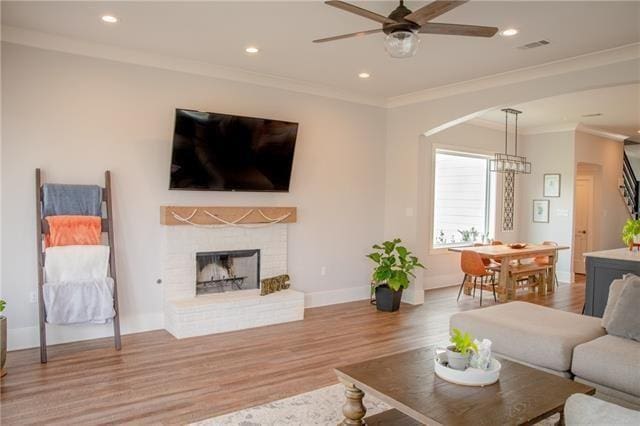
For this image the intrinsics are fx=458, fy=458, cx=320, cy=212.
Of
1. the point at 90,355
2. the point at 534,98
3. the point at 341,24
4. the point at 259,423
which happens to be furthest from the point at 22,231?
the point at 534,98

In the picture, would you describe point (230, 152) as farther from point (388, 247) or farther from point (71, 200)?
point (388, 247)

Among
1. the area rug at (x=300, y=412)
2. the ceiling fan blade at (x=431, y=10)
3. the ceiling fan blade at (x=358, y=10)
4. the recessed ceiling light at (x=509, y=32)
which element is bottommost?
the area rug at (x=300, y=412)

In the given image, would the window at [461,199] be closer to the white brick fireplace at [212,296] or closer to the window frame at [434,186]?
the window frame at [434,186]

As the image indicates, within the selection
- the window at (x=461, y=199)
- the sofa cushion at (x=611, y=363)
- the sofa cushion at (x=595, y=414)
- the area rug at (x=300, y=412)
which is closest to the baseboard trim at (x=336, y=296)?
the window at (x=461, y=199)

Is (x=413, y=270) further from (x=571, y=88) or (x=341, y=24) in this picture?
(x=341, y=24)

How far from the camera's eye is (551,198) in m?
8.69

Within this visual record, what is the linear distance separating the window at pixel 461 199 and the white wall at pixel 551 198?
104cm

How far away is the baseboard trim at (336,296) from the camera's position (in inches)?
238

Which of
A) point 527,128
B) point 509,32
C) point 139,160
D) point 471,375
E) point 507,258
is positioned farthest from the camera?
point 527,128

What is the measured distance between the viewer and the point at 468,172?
27.2 feet

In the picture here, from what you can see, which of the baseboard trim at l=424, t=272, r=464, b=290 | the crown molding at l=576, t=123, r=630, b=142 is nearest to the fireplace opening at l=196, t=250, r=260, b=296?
the baseboard trim at l=424, t=272, r=464, b=290

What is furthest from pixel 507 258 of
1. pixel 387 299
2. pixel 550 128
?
pixel 550 128

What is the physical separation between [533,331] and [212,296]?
327 cm

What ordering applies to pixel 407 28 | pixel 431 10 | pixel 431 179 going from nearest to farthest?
pixel 431 10 < pixel 407 28 < pixel 431 179
